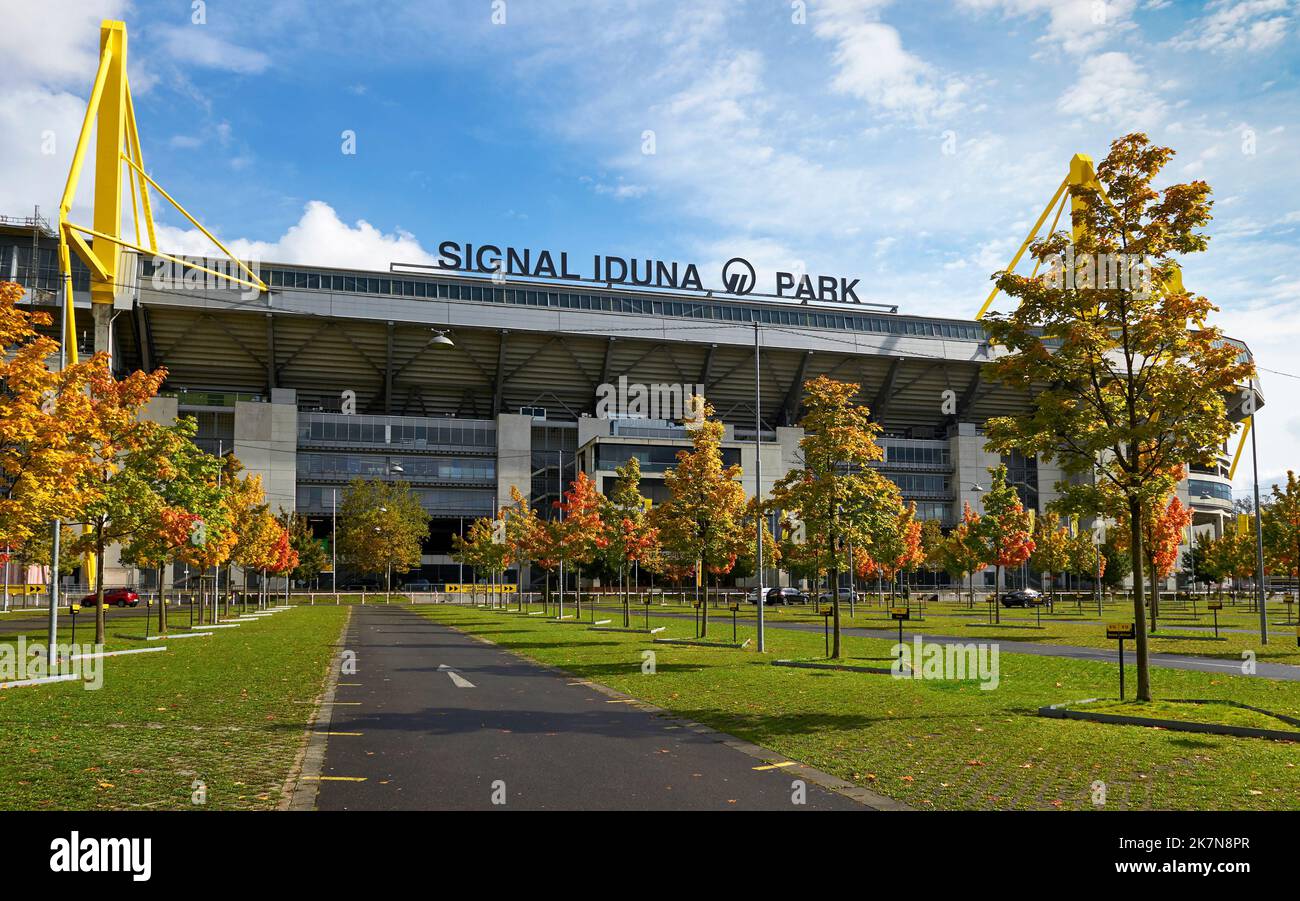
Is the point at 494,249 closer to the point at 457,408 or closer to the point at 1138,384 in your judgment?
the point at 457,408

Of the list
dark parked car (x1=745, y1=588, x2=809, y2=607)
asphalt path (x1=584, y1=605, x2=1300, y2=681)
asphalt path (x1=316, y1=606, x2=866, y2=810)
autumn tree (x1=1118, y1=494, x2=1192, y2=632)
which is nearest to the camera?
asphalt path (x1=316, y1=606, x2=866, y2=810)

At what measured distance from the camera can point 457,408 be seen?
103688mm

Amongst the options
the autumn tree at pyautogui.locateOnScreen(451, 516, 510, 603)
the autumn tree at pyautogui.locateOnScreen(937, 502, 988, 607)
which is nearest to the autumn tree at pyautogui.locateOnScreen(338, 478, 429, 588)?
the autumn tree at pyautogui.locateOnScreen(451, 516, 510, 603)

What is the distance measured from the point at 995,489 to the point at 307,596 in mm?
60517

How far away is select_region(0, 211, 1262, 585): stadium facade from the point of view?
86.6 m

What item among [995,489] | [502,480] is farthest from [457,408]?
[995,489]

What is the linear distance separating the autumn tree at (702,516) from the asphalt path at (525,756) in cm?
1334

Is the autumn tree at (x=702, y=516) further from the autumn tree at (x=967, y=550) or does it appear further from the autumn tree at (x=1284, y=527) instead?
the autumn tree at (x=1284, y=527)

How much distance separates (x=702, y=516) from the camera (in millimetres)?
32469

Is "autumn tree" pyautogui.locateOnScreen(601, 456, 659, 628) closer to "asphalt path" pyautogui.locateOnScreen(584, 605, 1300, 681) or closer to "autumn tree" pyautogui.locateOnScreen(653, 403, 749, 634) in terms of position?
"asphalt path" pyautogui.locateOnScreen(584, 605, 1300, 681)

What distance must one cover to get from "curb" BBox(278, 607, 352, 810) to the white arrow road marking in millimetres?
2855

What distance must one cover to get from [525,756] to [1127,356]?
1119 cm

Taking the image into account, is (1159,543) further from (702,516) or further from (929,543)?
(929,543)
